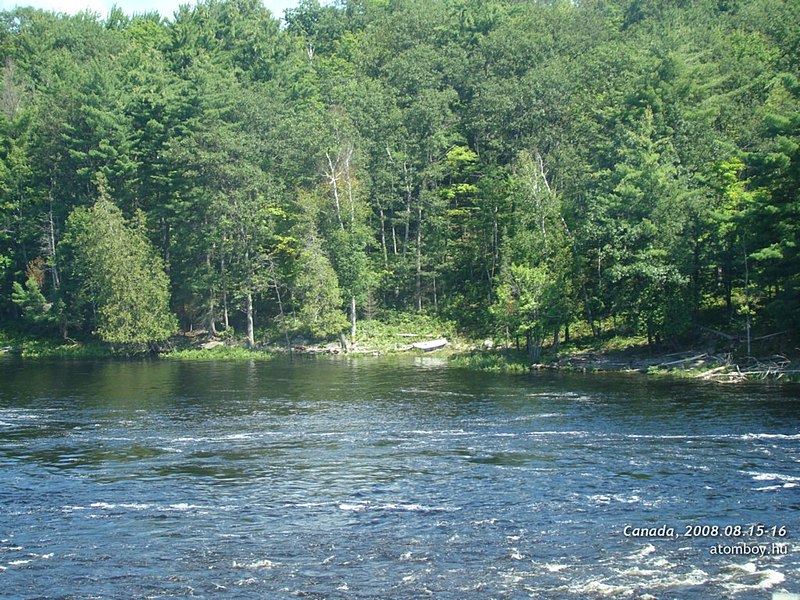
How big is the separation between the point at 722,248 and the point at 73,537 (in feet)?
131

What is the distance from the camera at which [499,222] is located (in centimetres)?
6812

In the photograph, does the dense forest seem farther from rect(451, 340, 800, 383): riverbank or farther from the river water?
the river water

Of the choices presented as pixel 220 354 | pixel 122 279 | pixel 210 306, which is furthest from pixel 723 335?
pixel 122 279

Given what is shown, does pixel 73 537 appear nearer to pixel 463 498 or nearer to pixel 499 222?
pixel 463 498

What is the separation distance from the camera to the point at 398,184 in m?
75.4

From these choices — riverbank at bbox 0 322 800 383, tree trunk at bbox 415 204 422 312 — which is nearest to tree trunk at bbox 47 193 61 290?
riverbank at bbox 0 322 800 383

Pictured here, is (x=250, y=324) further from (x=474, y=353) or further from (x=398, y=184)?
(x=474, y=353)

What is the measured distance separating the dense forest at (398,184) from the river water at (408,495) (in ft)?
48.7

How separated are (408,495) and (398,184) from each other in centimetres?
5326

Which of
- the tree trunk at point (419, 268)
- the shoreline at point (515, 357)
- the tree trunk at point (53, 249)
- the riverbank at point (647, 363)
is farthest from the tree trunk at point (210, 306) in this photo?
the riverbank at point (647, 363)

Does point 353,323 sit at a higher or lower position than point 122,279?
lower

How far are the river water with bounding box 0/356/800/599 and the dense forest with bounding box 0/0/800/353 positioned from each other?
584 inches

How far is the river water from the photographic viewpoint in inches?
727

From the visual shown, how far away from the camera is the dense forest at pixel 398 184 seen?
54375 millimetres
